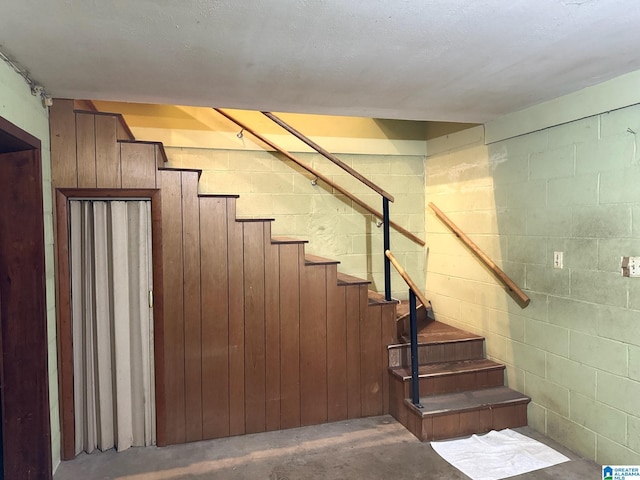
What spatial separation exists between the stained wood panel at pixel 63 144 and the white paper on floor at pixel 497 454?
2837 mm

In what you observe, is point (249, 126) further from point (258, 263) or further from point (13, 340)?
point (13, 340)

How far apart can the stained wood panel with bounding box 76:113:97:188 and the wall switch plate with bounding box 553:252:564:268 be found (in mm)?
2950

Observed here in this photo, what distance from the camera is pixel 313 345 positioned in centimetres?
305

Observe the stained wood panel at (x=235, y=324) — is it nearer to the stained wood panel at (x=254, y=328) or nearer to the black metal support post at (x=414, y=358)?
the stained wood panel at (x=254, y=328)

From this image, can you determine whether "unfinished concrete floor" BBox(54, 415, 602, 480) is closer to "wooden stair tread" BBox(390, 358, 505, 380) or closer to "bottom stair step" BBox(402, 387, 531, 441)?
"bottom stair step" BBox(402, 387, 531, 441)

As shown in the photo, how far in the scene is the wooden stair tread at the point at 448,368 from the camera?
9.96ft

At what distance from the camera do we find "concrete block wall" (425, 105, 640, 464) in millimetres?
2322

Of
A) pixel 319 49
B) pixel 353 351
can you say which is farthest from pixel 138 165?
pixel 353 351

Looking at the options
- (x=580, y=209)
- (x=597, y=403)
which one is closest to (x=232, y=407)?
(x=597, y=403)

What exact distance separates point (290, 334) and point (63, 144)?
1.89 metres

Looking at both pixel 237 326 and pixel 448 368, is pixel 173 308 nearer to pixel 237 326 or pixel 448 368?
pixel 237 326

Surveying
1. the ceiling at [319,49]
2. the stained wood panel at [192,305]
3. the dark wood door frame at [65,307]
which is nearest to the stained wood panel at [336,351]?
the stained wood panel at [192,305]
